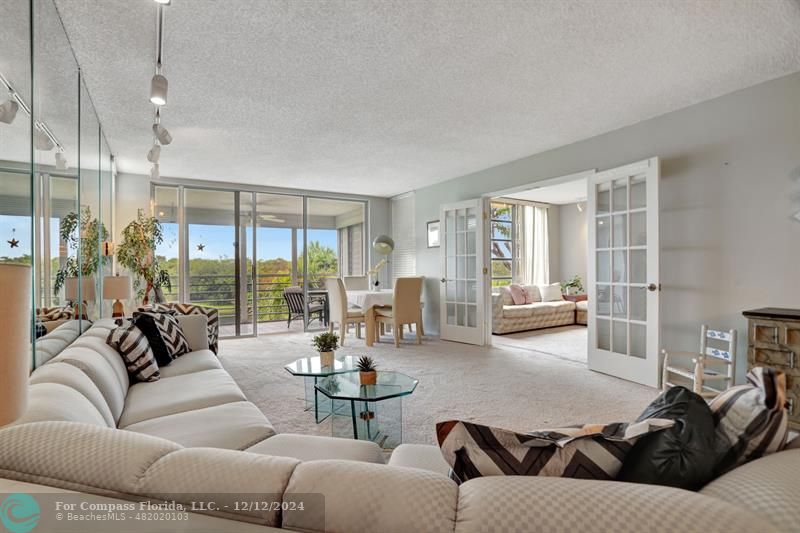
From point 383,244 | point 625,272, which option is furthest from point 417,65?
point 383,244

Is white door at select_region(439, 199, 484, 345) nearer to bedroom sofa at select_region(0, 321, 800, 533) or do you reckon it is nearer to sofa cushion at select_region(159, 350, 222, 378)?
sofa cushion at select_region(159, 350, 222, 378)

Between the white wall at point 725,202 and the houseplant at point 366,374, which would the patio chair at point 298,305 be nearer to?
the houseplant at point 366,374

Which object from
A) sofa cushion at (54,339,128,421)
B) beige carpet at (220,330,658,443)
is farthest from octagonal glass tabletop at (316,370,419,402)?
sofa cushion at (54,339,128,421)

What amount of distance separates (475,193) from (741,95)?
3.03 meters

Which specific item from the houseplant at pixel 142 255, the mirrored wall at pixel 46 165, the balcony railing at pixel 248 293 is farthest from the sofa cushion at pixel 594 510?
the balcony railing at pixel 248 293

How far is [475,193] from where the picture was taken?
5.60m

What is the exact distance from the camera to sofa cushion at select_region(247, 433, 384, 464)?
1.41 m

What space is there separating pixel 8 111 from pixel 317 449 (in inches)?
65.5

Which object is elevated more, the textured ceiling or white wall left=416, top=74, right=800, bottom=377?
the textured ceiling

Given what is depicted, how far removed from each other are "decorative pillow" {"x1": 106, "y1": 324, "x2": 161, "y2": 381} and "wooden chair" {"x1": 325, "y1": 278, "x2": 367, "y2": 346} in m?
3.16

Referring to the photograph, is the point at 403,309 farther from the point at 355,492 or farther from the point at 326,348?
the point at 355,492

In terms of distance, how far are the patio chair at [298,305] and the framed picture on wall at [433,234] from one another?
2198 mm

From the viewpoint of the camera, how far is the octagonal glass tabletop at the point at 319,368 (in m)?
2.66

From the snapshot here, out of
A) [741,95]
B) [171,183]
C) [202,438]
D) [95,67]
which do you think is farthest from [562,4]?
[171,183]
